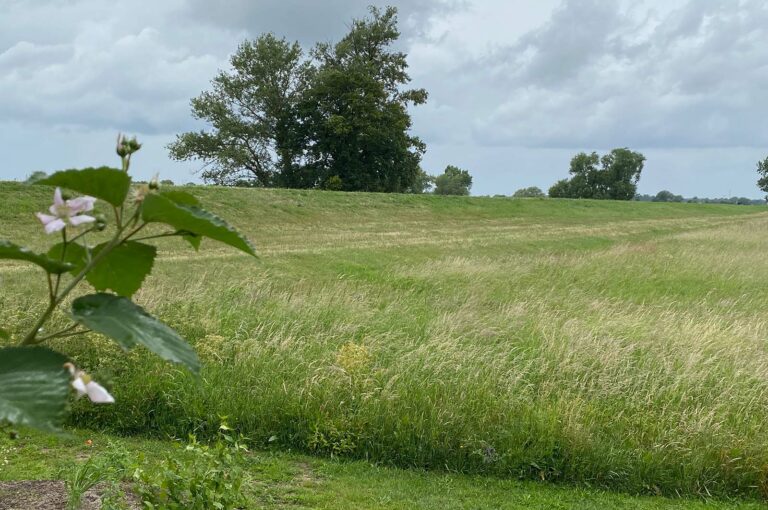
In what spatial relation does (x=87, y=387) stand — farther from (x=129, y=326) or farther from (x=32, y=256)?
(x=32, y=256)

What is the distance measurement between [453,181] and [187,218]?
102 meters

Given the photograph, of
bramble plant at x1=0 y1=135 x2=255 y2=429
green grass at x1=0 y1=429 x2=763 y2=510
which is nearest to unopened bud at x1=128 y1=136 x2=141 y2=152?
bramble plant at x1=0 y1=135 x2=255 y2=429

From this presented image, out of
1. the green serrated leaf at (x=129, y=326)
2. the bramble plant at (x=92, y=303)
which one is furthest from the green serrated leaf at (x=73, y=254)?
the green serrated leaf at (x=129, y=326)

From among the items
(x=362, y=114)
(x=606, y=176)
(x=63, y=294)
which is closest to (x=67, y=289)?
(x=63, y=294)

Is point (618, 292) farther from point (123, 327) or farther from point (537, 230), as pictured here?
point (537, 230)

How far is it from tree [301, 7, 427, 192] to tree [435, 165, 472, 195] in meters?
52.7

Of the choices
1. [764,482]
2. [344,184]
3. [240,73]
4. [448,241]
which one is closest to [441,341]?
[764,482]

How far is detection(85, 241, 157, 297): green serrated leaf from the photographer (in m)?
1.22

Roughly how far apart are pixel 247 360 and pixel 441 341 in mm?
1983

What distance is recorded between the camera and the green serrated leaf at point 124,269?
1.22 meters

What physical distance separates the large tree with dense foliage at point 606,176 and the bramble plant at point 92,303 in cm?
9743

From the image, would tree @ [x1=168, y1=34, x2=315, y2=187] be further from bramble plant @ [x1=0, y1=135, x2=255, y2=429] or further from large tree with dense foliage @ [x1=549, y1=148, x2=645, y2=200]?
large tree with dense foliage @ [x1=549, y1=148, x2=645, y2=200]

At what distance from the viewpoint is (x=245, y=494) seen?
449 cm

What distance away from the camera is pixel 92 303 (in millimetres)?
979
